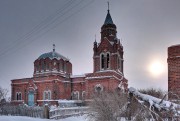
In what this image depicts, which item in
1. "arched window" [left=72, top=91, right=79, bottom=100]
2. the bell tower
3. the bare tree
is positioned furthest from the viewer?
"arched window" [left=72, top=91, right=79, bottom=100]

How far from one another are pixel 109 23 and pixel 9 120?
27.1 m

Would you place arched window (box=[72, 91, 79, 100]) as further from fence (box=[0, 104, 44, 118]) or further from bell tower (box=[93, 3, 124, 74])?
fence (box=[0, 104, 44, 118])

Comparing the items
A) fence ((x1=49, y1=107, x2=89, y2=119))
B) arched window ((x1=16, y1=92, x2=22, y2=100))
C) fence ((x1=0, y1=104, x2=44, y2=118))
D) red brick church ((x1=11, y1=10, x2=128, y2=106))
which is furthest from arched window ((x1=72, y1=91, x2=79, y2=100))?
fence ((x1=0, y1=104, x2=44, y2=118))

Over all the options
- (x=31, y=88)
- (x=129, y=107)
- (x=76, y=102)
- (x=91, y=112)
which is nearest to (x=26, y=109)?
(x=91, y=112)

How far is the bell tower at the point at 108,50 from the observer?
38.7 m

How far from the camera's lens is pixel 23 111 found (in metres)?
23.2

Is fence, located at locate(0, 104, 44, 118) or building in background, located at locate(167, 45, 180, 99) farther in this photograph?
fence, located at locate(0, 104, 44, 118)

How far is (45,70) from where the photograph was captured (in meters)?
43.8

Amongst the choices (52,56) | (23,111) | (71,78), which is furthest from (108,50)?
(23,111)

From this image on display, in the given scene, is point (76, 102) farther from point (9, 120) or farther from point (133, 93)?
point (133, 93)

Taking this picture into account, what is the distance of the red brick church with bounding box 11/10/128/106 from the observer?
37.7m

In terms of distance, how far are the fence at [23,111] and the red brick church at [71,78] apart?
1333 cm

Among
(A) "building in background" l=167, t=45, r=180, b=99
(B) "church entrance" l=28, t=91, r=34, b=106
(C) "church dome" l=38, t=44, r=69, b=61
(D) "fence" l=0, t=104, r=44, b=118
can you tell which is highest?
(C) "church dome" l=38, t=44, r=69, b=61

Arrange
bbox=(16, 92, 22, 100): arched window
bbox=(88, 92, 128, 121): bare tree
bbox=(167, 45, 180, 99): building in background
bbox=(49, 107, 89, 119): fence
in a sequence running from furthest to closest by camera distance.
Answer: bbox=(16, 92, 22, 100): arched window
bbox=(49, 107, 89, 119): fence
bbox=(88, 92, 128, 121): bare tree
bbox=(167, 45, 180, 99): building in background
